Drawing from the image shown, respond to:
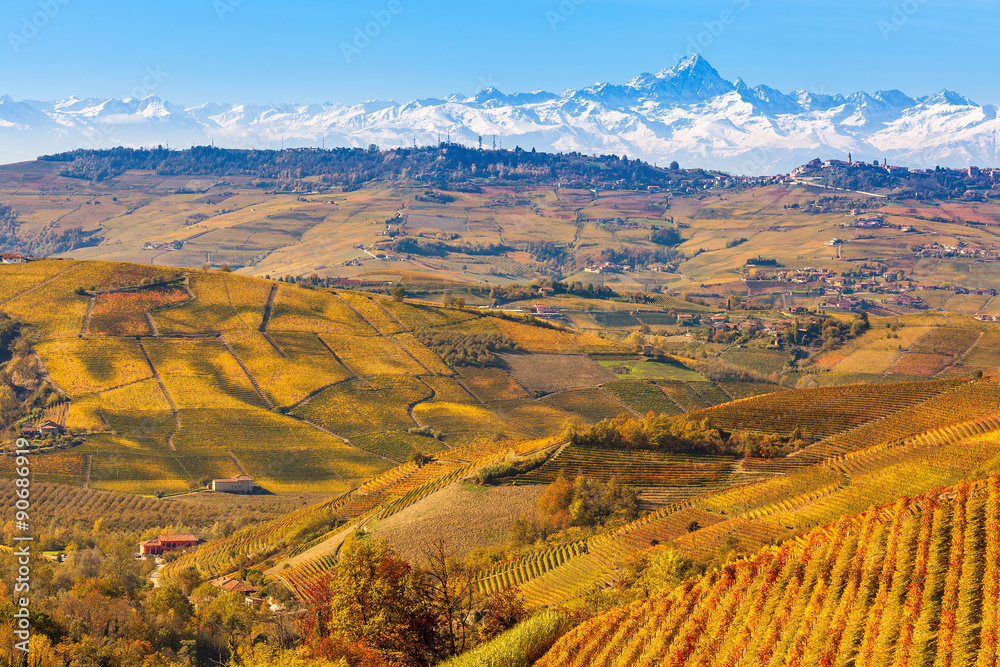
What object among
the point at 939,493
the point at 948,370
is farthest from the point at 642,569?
the point at 948,370

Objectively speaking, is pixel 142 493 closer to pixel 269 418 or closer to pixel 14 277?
pixel 269 418

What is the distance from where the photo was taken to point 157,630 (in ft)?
137

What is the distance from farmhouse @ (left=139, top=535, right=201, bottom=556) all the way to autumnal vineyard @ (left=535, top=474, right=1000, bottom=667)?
4788 centimetres

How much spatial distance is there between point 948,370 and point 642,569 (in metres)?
107

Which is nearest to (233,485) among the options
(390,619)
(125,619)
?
(125,619)

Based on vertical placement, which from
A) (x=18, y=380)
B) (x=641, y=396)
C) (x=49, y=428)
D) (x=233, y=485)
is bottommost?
(x=233, y=485)

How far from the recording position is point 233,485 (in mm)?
81562

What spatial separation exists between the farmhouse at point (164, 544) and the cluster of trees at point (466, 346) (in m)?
59.6

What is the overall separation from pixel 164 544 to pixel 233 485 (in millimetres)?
17491

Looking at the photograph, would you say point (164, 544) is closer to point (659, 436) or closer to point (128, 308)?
point (659, 436)

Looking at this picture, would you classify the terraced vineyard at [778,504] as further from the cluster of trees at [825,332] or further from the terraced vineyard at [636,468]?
the cluster of trees at [825,332]

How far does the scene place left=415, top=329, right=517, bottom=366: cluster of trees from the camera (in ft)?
399

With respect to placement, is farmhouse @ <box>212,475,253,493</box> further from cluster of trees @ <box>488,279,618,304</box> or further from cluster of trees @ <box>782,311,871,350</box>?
cluster of trees @ <box>488,279,618,304</box>

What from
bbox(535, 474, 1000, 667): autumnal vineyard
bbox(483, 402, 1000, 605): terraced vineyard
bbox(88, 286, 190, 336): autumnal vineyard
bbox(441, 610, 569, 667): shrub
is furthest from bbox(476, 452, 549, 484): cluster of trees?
bbox(88, 286, 190, 336): autumnal vineyard
